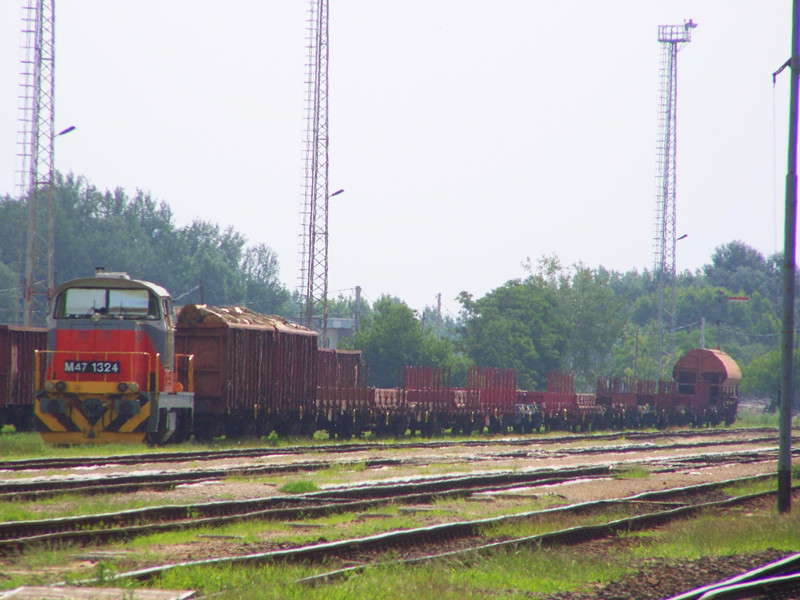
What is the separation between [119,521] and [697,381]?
47.4 metres

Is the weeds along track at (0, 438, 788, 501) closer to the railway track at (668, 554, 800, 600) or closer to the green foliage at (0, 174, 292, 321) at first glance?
the railway track at (668, 554, 800, 600)

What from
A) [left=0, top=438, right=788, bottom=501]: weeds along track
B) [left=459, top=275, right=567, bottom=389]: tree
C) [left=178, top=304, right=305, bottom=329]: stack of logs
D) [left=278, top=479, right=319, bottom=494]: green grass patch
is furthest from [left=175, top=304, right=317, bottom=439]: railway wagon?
[left=459, top=275, right=567, bottom=389]: tree

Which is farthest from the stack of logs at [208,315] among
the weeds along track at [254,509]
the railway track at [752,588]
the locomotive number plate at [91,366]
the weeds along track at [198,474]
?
the railway track at [752,588]

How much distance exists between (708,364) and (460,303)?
27.7m

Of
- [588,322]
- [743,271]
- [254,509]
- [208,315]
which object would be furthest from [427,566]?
[743,271]

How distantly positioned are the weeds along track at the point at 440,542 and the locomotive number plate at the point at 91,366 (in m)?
11.3

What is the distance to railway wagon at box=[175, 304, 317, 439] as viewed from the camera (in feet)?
82.0

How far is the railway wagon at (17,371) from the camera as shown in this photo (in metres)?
25.4

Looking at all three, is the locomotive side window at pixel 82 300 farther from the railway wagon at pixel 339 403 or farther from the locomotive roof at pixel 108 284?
the railway wagon at pixel 339 403

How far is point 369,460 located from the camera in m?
20.3

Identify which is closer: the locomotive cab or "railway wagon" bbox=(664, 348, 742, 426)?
the locomotive cab

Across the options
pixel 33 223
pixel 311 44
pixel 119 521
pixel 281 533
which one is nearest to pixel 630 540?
pixel 281 533

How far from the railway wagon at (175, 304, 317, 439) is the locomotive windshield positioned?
3.94 metres

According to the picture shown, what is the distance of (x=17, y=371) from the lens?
84.6ft
